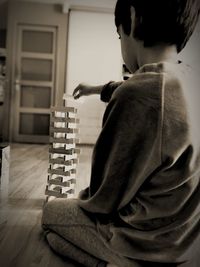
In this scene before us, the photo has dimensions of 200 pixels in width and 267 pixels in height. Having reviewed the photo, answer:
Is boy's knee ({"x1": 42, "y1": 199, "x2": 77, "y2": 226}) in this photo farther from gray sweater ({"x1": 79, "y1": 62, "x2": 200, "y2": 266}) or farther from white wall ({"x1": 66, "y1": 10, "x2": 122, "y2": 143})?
white wall ({"x1": 66, "y1": 10, "x2": 122, "y2": 143})

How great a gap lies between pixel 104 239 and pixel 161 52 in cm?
58

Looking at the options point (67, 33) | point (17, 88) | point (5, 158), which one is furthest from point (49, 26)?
point (5, 158)

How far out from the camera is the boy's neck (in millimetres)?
978

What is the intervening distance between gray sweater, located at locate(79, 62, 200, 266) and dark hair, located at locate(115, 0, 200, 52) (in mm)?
98

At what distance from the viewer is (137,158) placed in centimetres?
89

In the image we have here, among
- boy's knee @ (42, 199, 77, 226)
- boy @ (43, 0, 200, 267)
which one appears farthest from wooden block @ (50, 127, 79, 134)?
boy @ (43, 0, 200, 267)

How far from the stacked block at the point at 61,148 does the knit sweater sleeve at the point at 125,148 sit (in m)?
0.81

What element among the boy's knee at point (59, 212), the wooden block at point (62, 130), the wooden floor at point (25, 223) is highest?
the wooden block at point (62, 130)

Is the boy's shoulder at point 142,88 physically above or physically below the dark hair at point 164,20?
below

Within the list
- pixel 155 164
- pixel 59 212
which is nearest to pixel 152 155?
pixel 155 164

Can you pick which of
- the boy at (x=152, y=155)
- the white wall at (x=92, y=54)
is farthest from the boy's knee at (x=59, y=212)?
the white wall at (x=92, y=54)

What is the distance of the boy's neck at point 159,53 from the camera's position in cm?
98

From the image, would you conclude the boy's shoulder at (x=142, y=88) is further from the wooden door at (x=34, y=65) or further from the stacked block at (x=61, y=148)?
the wooden door at (x=34, y=65)

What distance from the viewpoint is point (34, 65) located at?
5797 mm
